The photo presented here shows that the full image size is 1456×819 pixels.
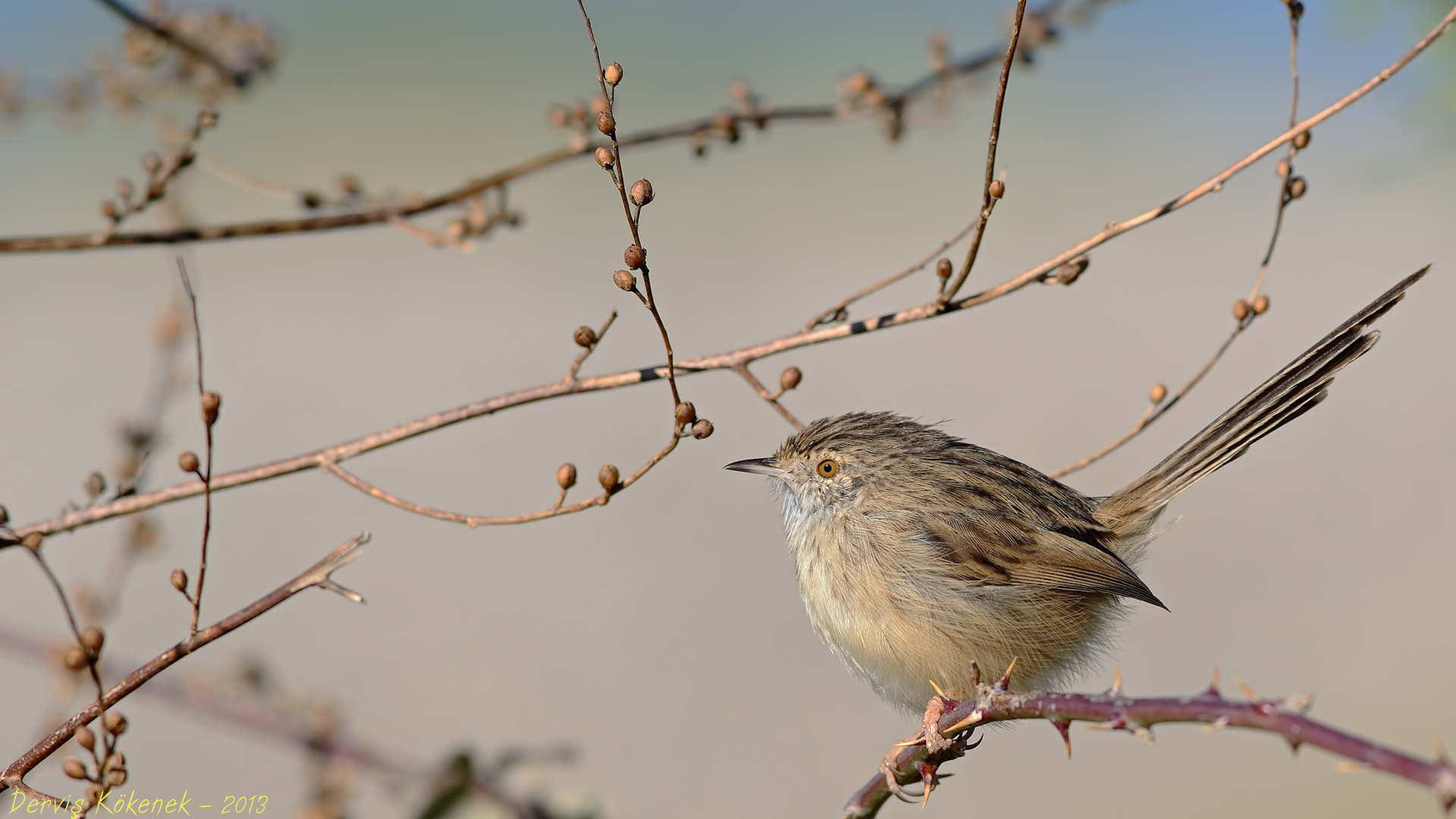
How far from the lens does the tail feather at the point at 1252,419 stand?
3586 mm

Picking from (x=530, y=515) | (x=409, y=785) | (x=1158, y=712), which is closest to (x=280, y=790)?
(x=409, y=785)

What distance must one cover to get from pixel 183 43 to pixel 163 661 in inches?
88.2

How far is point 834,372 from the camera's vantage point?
45.6 ft

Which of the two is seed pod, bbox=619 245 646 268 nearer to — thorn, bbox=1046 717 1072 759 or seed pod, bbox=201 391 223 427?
seed pod, bbox=201 391 223 427

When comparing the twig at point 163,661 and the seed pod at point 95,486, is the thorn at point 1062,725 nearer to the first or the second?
the twig at point 163,661

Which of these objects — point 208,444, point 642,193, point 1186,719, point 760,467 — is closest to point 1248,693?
point 1186,719

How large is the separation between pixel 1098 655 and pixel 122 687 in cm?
338

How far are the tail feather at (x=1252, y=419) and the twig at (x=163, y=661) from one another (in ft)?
8.73

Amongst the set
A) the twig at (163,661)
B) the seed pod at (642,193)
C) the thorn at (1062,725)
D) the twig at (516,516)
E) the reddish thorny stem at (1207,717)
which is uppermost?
the seed pod at (642,193)

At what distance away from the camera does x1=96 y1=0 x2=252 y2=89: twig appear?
3.19 metres

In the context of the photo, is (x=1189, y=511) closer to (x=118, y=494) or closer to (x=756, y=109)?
(x=756, y=109)

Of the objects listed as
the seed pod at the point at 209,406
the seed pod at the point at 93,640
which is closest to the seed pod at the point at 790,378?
the seed pod at the point at 209,406

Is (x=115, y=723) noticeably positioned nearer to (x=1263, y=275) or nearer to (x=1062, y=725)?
(x=1062, y=725)

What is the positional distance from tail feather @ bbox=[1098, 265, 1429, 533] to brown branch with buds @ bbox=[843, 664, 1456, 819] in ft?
5.45
